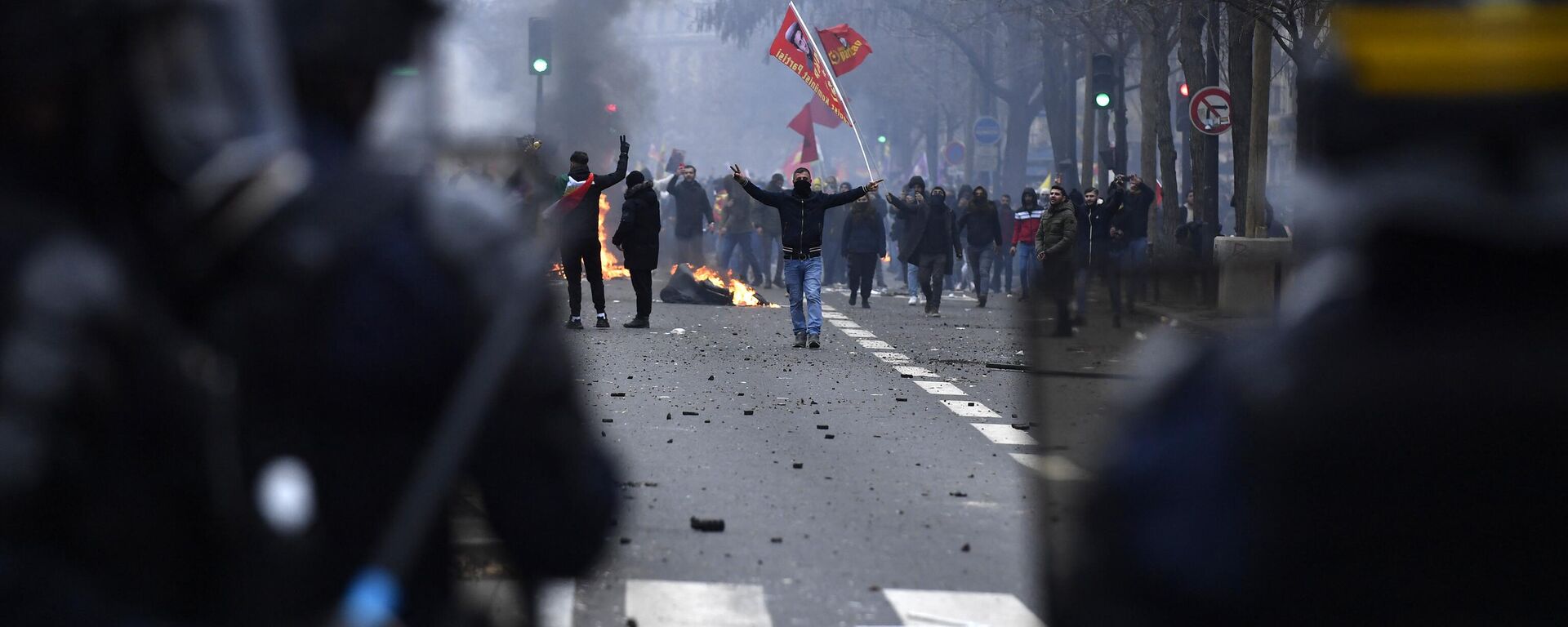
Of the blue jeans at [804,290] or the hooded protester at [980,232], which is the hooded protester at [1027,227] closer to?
the hooded protester at [980,232]

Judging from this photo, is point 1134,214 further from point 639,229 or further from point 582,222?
point 582,222

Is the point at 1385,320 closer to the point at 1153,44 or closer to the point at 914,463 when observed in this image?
the point at 914,463

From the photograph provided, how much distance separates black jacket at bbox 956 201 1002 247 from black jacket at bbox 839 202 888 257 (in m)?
1.90

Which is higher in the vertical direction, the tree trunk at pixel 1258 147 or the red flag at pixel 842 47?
the red flag at pixel 842 47

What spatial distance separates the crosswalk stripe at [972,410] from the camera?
12.4 meters

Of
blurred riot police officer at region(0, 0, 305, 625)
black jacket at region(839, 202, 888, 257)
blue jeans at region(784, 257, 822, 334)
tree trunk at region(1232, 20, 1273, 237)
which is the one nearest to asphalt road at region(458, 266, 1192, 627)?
blurred riot police officer at region(0, 0, 305, 625)

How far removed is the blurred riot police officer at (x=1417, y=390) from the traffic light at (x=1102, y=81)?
2891 centimetres

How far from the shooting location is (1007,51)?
191 ft

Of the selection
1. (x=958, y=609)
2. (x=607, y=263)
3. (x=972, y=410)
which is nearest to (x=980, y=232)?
(x=607, y=263)

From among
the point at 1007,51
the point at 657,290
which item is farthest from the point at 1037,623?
the point at 1007,51

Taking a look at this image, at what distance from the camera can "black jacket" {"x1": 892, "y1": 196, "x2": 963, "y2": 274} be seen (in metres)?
26.4

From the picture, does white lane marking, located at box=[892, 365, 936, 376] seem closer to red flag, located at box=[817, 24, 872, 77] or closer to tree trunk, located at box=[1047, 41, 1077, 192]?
red flag, located at box=[817, 24, 872, 77]

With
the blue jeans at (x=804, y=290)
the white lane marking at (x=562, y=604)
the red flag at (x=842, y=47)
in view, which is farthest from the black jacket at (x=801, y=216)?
the red flag at (x=842, y=47)

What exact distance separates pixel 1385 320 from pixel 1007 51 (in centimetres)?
5732
